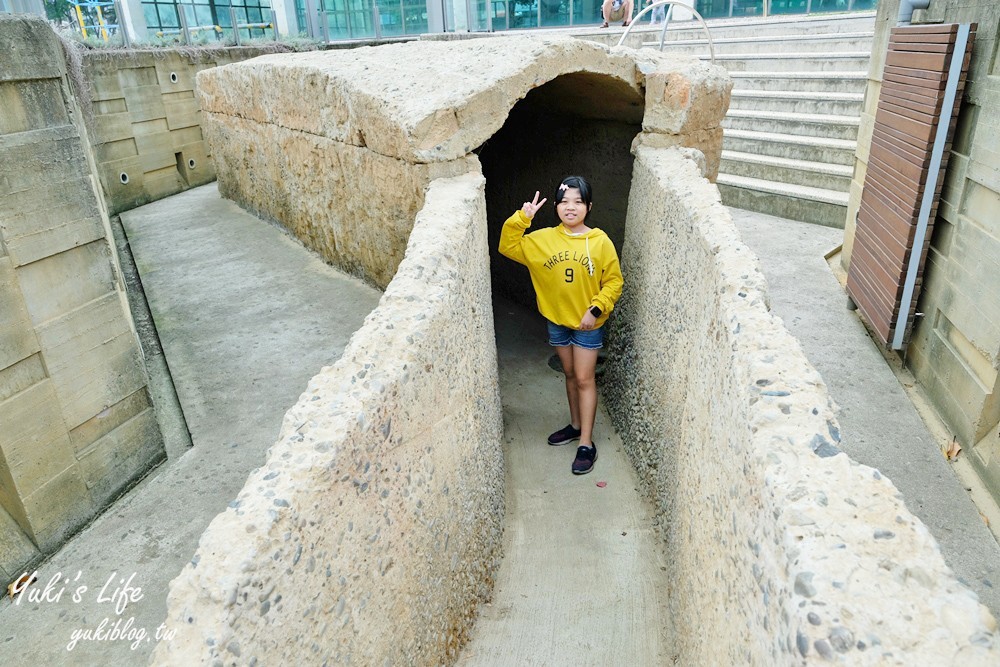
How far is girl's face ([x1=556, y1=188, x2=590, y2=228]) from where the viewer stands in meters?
3.98

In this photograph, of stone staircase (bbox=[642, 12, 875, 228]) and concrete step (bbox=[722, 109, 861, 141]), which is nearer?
stone staircase (bbox=[642, 12, 875, 228])

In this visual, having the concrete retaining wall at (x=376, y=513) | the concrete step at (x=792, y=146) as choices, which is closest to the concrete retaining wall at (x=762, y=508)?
the concrete retaining wall at (x=376, y=513)

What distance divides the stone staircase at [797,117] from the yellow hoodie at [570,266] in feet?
17.4

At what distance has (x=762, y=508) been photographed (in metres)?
1.65

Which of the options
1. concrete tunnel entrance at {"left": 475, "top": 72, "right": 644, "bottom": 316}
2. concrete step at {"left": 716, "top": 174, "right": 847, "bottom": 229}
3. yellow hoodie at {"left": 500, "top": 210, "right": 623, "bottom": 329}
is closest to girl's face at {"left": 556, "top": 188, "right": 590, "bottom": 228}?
yellow hoodie at {"left": 500, "top": 210, "right": 623, "bottom": 329}

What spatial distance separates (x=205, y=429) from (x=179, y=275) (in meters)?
2.78

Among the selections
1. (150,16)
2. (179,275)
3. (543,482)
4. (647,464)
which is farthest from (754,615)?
(150,16)

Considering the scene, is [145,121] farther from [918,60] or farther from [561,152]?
[918,60]

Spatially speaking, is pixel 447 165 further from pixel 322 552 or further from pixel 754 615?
pixel 754 615

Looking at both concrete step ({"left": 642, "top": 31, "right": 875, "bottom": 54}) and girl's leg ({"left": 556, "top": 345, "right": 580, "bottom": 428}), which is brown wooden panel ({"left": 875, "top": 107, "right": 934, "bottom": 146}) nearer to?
girl's leg ({"left": 556, "top": 345, "right": 580, "bottom": 428})

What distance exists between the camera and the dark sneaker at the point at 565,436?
14.9 ft

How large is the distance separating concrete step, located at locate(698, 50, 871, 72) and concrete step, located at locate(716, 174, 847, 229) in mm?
1988

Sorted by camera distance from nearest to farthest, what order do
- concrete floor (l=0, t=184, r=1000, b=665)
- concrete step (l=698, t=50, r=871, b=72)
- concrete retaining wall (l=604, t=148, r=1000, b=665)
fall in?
concrete retaining wall (l=604, t=148, r=1000, b=665)
concrete floor (l=0, t=184, r=1000, b=665)
concrete step (l=698, t=50, r=871, b=72)

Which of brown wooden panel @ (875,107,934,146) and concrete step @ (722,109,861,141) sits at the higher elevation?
brown wooden panel @ (875,107,934,146)
